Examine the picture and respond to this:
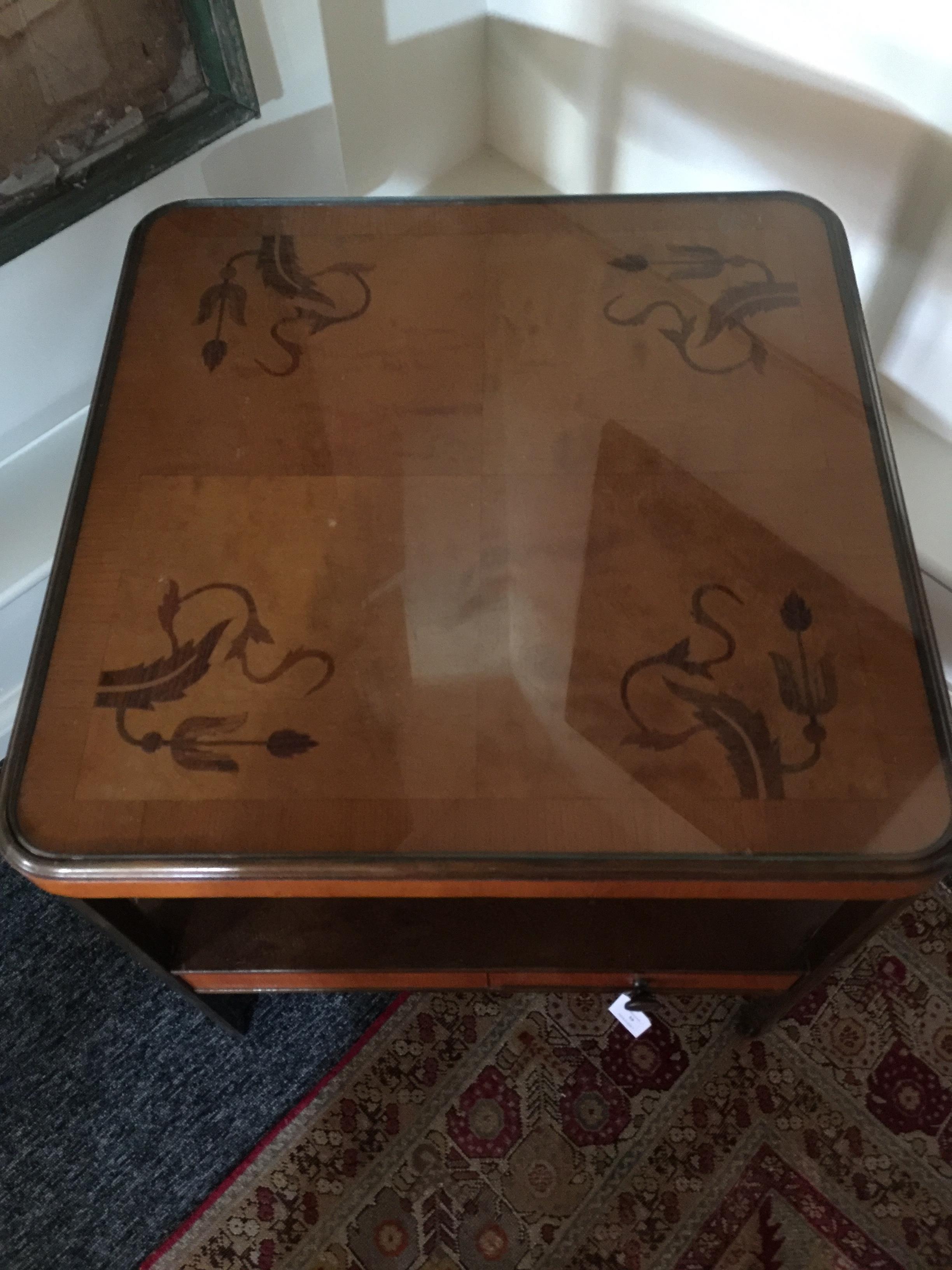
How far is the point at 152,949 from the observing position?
75 centimetres

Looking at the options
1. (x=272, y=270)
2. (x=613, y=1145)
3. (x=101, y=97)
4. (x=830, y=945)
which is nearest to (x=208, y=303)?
(x=272, y=270)

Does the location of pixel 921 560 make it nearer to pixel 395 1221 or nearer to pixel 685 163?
pixel 685 163

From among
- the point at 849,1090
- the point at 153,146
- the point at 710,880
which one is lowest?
the point at 849,1090

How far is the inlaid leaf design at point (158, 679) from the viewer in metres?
0.62

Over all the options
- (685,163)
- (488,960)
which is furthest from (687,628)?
(685,163)

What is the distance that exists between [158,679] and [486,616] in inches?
8.6

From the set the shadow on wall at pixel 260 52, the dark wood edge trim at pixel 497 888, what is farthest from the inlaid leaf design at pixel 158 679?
the shadow on wall at pixel 260 52

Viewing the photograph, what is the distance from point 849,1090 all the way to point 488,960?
0.44m

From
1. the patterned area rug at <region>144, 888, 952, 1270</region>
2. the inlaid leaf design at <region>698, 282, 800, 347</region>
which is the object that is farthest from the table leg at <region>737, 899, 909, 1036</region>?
the inlaid leaf design at <region>698, 282, 800, 347</region>

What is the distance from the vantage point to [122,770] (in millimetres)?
602

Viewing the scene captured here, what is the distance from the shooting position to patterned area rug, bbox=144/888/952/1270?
2.91 feet

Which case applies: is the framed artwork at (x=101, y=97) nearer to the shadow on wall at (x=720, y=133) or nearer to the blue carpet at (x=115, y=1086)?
the shadow on wall at (x=720, y=133)

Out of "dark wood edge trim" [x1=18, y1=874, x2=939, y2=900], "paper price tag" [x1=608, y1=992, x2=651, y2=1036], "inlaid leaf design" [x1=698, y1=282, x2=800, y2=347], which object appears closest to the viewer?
"dark wood edge trim" [x1=18, y1=874, x2=939, y2=900]

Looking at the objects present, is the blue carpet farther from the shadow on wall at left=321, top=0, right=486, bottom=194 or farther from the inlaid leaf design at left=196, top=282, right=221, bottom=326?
the shadow on wall at left=321, top=0, right=486, bottom=194
